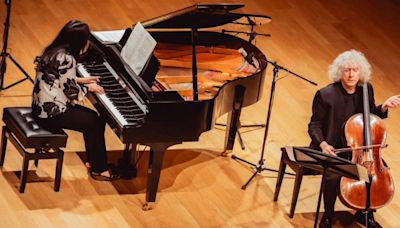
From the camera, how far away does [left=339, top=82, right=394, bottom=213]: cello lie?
701cm

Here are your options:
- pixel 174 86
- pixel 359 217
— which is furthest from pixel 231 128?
pixel 359 217

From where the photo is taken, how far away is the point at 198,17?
7258 millimetres

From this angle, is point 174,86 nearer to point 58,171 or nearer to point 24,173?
point 58,171

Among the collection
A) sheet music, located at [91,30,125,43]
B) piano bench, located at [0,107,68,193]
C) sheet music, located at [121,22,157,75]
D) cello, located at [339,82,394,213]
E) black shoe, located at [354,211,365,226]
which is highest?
sheet music, located at [121,22,157,75]

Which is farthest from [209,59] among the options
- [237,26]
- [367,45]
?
[367,45]

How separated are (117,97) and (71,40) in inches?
21.8

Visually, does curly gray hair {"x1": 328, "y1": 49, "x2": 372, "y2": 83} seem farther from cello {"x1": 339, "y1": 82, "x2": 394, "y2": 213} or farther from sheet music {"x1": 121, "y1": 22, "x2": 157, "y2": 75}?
sheet music {"x1": 121, "y1": 22, "x2": 157, "y2": 75}

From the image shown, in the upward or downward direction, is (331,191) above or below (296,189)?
above

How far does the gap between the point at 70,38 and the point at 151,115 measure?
2.69 ft

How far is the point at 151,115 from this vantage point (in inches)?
272

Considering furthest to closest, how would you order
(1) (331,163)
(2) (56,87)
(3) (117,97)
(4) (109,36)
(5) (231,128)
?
(5) (231,128) → (4) (109,36) → (3) (117,97) → (2) (56,87) → (1) (331,163)

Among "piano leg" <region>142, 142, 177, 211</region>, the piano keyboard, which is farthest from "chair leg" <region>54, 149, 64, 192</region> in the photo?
"piano leg" <region>142, 142, 177, 211</region>

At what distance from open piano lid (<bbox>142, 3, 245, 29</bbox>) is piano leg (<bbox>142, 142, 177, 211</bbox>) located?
94 cm

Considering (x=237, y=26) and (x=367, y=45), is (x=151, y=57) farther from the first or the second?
(x=367, y=45)
